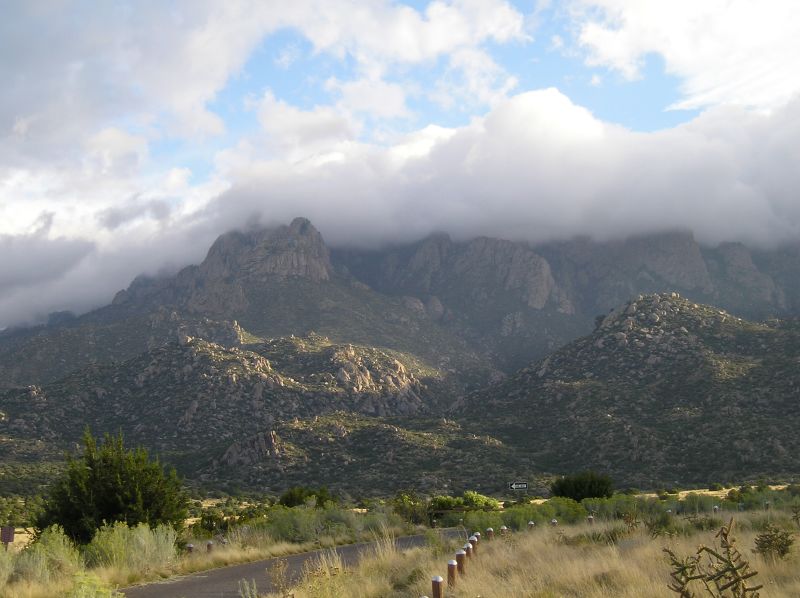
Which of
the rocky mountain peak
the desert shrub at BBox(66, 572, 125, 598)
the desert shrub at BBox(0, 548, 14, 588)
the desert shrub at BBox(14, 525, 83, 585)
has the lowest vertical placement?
the desert shrub at BBox(14, 525, 83, 585)

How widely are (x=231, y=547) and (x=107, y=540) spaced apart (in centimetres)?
494

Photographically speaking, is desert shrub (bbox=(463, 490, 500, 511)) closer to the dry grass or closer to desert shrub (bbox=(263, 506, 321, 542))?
desert shrub (bbox=(263, 506, 321, 542))

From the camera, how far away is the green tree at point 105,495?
19.1 m

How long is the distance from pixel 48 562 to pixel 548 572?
38.5 feet

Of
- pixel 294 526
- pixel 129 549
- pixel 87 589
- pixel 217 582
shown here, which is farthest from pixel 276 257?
pixel 87 589

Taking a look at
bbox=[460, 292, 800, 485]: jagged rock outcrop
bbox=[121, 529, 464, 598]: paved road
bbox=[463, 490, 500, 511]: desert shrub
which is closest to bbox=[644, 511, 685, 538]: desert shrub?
bbox=[121, 529, 464, 598]: paved road

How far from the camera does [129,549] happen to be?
16156mm

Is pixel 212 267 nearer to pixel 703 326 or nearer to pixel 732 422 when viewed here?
pixel 703 326

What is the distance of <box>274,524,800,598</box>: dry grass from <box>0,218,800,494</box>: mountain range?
145 feet

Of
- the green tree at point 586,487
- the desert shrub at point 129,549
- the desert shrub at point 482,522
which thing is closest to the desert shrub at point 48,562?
the desert shrub at point 129,549

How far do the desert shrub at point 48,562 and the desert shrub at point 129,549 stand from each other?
1.91 ft

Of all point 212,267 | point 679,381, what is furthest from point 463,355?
point 212,267

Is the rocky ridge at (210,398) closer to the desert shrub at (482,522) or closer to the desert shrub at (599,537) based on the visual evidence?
the desert shrub at (482,522)

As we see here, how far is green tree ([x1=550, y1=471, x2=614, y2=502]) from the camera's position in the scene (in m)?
37.9
